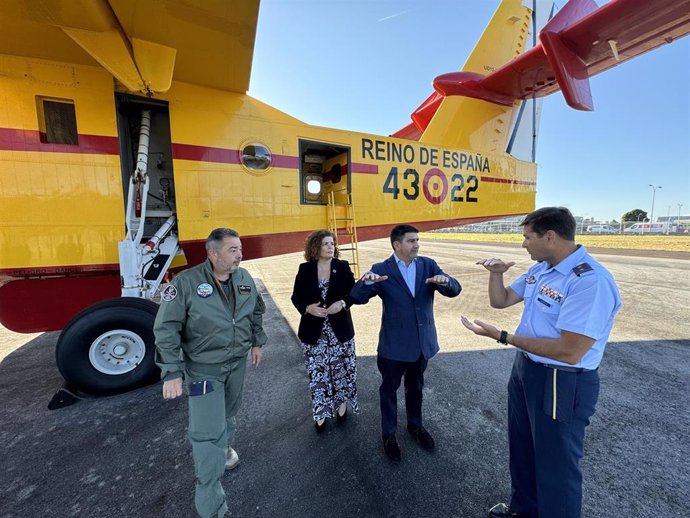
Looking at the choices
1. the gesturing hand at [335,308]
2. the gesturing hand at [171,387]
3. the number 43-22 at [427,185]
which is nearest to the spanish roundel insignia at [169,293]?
the gesturing hand at [171,387]

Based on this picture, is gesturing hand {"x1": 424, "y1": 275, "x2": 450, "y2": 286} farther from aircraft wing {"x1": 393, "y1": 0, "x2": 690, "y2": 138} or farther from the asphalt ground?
aircraft wing {"x1": 393, "y1": 0, "x2": 690, "y2": 138}

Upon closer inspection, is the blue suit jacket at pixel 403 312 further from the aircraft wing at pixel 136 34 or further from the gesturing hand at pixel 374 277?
the aircraft wing at pixel 136 34

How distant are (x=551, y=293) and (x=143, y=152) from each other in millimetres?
4459

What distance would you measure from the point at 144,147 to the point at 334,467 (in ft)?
13.6

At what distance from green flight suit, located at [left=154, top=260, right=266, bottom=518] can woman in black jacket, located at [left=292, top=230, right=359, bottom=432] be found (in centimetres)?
67

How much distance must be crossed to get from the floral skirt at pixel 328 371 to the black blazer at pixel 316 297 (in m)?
0.09

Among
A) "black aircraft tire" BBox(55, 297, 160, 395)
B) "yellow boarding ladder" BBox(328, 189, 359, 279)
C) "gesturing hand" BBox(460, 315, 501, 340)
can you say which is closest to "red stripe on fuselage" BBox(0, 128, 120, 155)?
"black aircraft tire" BBox(55, 297, 160, 395)

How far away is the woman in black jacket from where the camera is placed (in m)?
2.55

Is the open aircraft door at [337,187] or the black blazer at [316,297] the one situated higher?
the open aircraft door at [337,187]

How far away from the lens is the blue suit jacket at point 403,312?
2.27 m

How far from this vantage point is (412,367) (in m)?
2.42

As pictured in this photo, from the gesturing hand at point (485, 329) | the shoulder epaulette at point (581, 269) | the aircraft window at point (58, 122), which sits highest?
the aircraft window at point (58, 122)

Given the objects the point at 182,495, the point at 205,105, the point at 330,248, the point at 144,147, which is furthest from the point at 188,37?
the point at 182,495

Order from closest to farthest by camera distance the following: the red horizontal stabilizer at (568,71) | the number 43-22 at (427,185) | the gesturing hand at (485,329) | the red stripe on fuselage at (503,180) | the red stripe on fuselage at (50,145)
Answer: the gesturing hand at (485,329), the red stripe on fuselage at (50,145), the red horizontal stabilizer at (568,71), the number 43-22 at (427,185), the red stripe on fuselage at (503,180)
